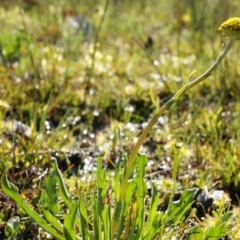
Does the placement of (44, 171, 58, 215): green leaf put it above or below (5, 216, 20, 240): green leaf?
above

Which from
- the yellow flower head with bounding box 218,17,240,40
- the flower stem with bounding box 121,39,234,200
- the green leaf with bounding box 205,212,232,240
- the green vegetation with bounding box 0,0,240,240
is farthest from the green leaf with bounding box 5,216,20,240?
the yellow flower head with bounding box 218,17,240,40

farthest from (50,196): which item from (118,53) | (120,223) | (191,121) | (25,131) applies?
(118,53)

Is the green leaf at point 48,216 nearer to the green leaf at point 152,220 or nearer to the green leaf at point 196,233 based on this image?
the green leaf at point 152,220

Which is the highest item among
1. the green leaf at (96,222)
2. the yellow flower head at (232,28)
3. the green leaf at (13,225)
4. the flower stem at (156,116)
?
the yellow flower head at (232,28)

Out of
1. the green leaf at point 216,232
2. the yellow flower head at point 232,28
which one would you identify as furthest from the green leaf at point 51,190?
the yellow flower head at point 232,28

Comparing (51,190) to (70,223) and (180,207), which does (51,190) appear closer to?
(70,223)

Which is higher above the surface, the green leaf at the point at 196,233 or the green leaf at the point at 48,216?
the green leaf at the point at 48,216

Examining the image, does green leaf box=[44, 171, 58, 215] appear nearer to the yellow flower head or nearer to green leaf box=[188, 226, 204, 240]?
green leaf box=[188, 226, 204, 240]

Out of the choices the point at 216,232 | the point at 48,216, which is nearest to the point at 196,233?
the point at 216,232

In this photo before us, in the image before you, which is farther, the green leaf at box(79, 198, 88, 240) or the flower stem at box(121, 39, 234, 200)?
the green leaf at box(79, 198, 88, 240)
